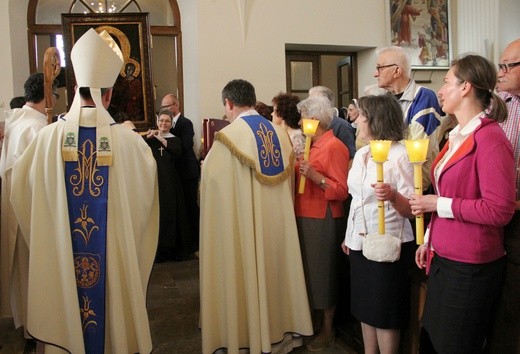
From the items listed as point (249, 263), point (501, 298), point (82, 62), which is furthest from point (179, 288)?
point (501, 298)

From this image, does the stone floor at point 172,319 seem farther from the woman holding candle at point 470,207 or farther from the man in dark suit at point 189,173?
the woman holding candle at point 470,207

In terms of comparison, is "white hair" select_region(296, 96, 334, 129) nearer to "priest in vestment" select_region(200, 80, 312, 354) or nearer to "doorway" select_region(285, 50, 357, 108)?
"priest in vestment" select_region(200, 80, 312, 354)

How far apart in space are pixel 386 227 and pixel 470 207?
72 cm

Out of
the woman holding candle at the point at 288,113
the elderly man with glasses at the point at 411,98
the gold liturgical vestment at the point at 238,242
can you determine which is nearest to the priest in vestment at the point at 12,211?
the gold liturgical vestment at the point at 238,242

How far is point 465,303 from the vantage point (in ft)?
6.52

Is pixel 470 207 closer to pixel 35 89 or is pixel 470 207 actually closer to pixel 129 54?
pixel 35 89

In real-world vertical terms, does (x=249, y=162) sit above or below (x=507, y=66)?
below

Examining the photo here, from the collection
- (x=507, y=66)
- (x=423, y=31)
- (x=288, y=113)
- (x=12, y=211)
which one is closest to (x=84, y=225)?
(x=12, y=211)

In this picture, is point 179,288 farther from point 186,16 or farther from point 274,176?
point 186,16

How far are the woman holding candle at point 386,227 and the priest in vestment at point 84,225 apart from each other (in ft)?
3.98

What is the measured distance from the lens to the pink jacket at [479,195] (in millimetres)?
1856

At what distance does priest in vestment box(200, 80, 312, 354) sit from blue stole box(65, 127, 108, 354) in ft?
2.02

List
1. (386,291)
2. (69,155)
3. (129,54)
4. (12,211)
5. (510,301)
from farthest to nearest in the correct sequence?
(129,54) → (12,211) → (69,155) → (386,291) → (510,301)

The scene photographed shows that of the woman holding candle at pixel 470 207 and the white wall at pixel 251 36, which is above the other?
the white wall at pixel 251 36
